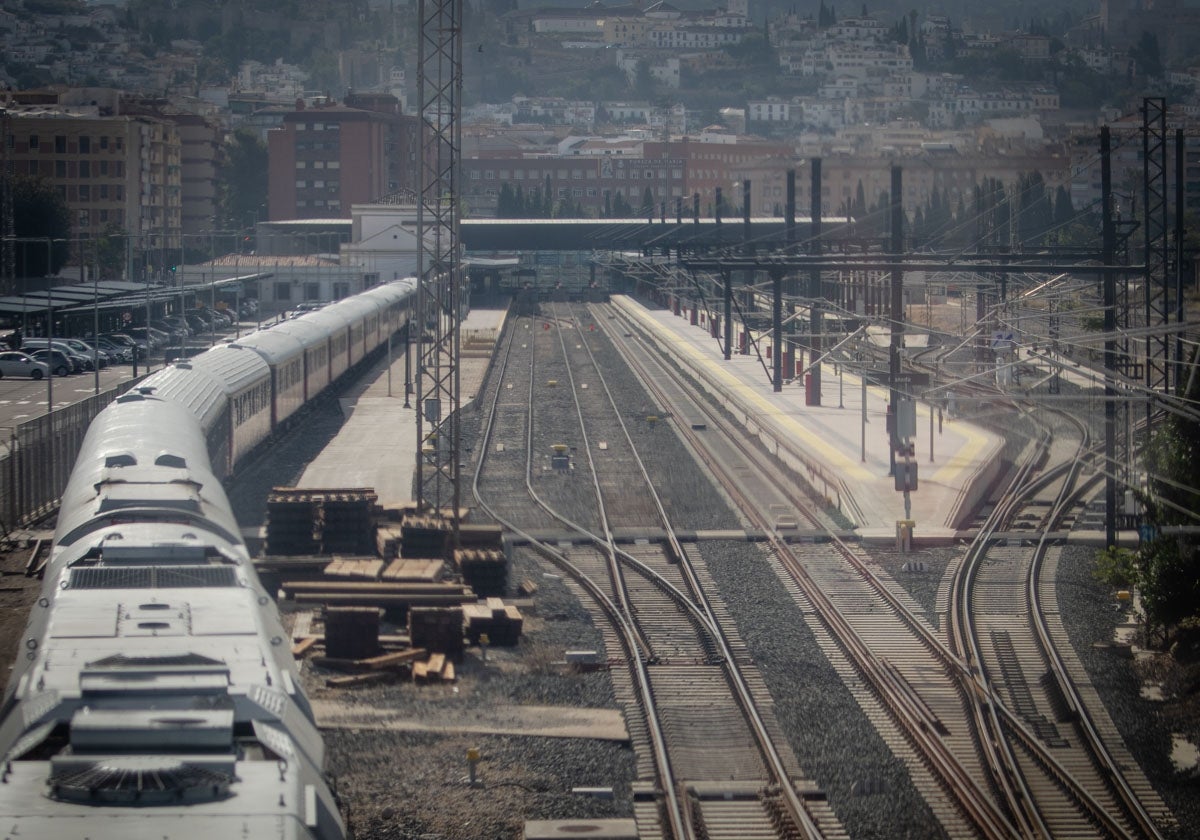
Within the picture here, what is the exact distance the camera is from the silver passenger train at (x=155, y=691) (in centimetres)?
485

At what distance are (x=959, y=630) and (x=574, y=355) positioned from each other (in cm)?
2587

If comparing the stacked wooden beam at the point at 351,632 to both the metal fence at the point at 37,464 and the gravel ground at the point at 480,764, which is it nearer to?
the gravel ground at the point at 480,764

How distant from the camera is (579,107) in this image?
169 meters

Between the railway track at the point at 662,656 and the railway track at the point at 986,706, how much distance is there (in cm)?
77

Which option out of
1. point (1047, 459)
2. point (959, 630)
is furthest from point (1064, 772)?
point (1047, 459)

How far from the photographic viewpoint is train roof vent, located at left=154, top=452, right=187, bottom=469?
9523 mm

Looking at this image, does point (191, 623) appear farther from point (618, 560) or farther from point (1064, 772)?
point (618, 560)

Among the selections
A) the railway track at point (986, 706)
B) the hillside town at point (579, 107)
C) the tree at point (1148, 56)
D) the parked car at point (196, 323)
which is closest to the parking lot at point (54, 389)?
the hillside town at point (579, 107)

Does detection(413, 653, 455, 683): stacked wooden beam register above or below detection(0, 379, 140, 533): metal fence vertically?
below

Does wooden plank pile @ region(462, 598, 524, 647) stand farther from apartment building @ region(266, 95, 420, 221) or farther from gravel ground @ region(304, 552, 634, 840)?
apartment building @ region(266, 95, 420, 221)

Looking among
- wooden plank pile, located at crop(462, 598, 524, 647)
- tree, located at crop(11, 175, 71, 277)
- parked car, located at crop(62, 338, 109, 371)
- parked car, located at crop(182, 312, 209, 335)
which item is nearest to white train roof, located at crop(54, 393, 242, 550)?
wooden plank pile, located at crop(462, 598, 524, 647)

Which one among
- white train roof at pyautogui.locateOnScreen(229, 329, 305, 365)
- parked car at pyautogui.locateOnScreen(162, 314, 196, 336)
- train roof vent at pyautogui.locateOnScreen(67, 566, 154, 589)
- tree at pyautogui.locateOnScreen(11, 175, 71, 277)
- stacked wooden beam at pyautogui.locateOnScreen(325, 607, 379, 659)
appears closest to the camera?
train roof vent at pyautogui.locateOnScreen(67, 566, 154, 589)

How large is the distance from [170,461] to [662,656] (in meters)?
3.45

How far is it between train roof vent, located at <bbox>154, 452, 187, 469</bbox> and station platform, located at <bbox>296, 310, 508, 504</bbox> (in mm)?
4976
